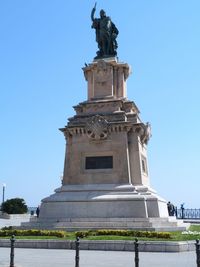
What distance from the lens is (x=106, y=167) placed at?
2516cm

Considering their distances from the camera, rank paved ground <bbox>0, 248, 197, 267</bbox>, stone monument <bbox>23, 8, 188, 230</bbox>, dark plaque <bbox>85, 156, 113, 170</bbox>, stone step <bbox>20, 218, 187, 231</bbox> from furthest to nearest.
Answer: dark plaque <bbox>85, 156, 113, 170</bbox> → stone monument <bbox>23, 8, 188, 230</bbox> → stone step <bbox>20, 218, 187, 231</bbox> → paved ground <bbox>0, 248, 197, 267</bbox>

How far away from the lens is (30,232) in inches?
786

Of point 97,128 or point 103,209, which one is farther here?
point 97,128

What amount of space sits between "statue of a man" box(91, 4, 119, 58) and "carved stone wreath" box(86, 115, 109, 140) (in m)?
5.98

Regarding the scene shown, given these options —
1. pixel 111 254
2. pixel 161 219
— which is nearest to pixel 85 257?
pixel 111 254

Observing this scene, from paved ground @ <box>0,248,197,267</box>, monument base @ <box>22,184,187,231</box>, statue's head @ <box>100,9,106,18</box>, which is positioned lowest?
paved ground @ <box>0,248,197,267</box>

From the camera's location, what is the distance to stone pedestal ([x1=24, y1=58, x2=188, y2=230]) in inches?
899

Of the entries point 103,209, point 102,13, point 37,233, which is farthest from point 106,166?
point 102,13

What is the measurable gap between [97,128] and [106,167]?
2414mm

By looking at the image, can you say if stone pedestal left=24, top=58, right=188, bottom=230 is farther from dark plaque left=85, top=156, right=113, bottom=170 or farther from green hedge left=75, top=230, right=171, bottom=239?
green hedge left=75, top=230, right=171, bottom=239

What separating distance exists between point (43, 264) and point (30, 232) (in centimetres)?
783

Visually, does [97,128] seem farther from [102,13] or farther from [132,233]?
[102,13]

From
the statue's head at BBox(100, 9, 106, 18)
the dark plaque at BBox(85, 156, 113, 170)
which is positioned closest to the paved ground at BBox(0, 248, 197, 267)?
the dark plaque at BBox(85, 156, 113, 170)

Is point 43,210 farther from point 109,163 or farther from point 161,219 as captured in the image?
point 161,219
